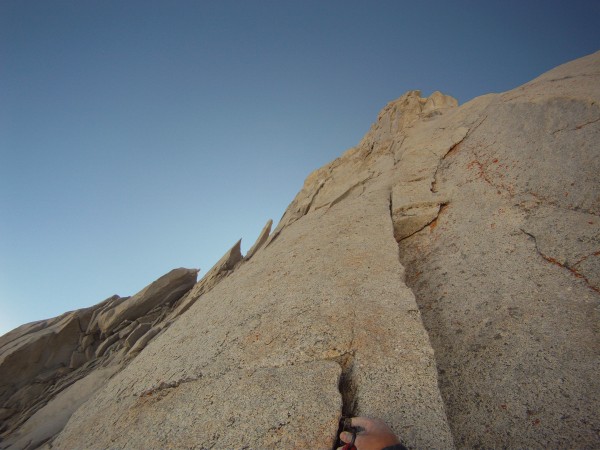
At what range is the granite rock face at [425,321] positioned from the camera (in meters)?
3.48

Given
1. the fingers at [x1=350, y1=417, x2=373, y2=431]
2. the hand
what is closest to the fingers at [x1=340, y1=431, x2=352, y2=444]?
the hand

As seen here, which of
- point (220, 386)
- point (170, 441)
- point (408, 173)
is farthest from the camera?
point (408, 173)

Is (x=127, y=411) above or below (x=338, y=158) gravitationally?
below

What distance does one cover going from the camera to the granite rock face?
3.48m

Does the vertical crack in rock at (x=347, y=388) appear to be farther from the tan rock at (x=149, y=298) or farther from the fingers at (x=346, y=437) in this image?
the tan rock at (x=149, y=298)

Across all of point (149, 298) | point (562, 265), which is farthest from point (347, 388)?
point (149, 298)

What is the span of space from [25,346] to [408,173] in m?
15.6

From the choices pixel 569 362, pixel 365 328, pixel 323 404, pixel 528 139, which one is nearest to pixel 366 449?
pixel 323 404

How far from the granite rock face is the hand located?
1.55ft

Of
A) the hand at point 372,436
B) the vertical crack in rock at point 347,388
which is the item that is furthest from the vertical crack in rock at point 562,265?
the hand at point 372,436

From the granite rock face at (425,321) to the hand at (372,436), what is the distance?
47cm

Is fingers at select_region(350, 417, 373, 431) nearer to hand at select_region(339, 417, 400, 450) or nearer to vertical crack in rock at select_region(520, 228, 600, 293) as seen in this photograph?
hand at select_region(339, 417, 400, 450)

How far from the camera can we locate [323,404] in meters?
3.51

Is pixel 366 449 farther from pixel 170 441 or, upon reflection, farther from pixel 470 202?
pixel 470 202
